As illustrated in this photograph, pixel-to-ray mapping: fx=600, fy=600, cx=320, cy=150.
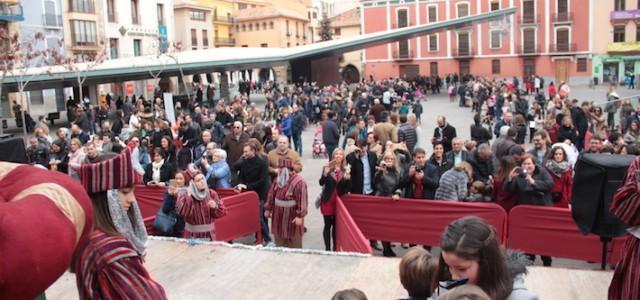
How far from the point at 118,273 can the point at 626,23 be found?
56619 millimetres

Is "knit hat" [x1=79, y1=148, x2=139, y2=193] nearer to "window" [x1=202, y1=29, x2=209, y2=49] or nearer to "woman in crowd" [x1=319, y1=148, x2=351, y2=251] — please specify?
"woman in crowd" [x1=319, y1=148, x2=351, y2=251]

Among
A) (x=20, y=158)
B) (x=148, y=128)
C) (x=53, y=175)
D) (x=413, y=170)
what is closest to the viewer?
(x=53, y=175)

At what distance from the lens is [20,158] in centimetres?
447

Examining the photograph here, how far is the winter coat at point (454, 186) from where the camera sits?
822 cm

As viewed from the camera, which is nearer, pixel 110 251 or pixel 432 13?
pixel 110 251

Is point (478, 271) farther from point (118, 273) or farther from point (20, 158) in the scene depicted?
point (20, 158)

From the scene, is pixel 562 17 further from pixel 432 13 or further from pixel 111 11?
pixel 111 11

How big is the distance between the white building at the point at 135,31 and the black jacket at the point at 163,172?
1459 inches

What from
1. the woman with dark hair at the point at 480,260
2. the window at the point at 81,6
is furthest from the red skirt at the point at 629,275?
the window at the point at 81,6

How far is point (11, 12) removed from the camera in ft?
130

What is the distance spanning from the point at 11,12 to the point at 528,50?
42.8 metres

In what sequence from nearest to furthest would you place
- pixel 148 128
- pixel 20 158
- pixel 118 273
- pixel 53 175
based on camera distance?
pixel 53 175 < pixel 118 273 < pixel 20 158 < pixel 148 128

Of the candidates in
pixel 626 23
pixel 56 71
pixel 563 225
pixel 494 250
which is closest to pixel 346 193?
pixel 563 225

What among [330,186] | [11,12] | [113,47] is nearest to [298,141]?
[330,186]
